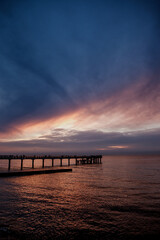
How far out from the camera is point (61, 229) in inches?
484

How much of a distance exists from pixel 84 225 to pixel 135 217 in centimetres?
471

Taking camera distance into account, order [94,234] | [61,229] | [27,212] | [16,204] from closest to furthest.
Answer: [94,234] < [61,229] < [27,212] < [16,204]

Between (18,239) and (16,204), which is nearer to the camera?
(18,239)

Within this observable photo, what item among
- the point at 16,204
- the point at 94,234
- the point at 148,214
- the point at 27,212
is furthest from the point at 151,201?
the point at 16,204

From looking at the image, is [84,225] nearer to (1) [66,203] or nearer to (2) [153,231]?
(2) [153,231]

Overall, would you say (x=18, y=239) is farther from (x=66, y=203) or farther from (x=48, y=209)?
(x=66, y=203)

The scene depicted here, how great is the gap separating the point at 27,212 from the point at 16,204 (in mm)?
3106

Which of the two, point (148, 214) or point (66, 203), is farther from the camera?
point (66, 203)

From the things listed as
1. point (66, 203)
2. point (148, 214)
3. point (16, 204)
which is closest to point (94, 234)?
point (148, 214)

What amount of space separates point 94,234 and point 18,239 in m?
4.86

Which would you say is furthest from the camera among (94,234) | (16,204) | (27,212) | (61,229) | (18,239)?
(16,204)

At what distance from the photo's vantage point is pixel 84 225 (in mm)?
12914

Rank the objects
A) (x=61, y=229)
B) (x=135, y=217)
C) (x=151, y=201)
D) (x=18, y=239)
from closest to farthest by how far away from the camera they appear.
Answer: (x=18, y=239), (x=61, y=229), (x=135, y=217), (x=151, y=201)

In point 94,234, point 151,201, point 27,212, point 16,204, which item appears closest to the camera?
point 94,234
